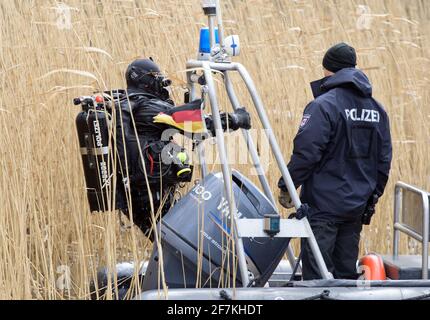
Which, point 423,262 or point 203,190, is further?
point 423,262

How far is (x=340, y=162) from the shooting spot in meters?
4.91

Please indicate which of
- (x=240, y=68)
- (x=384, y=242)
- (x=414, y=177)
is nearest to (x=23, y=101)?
(x=240, y=68)

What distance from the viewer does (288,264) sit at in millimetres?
5262

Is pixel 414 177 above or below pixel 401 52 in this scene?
below

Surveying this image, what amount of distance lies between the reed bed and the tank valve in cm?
55

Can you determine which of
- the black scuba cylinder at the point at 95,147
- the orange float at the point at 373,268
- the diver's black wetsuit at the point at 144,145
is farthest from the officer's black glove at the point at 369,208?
the black scuba cylinder at the point at 95,147

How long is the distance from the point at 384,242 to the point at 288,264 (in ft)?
4.05

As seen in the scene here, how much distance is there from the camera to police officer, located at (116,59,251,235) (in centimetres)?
473

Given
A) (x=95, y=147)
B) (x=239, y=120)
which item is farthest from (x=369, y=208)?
(x=95, y=147)

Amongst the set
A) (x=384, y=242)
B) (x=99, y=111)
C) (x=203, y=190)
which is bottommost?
(x=384, y=242)

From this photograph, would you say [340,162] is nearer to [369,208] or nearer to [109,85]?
[369,208]

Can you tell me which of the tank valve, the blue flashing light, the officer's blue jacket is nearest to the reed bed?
the officer's blue jacket

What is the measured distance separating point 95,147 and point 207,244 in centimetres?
76
